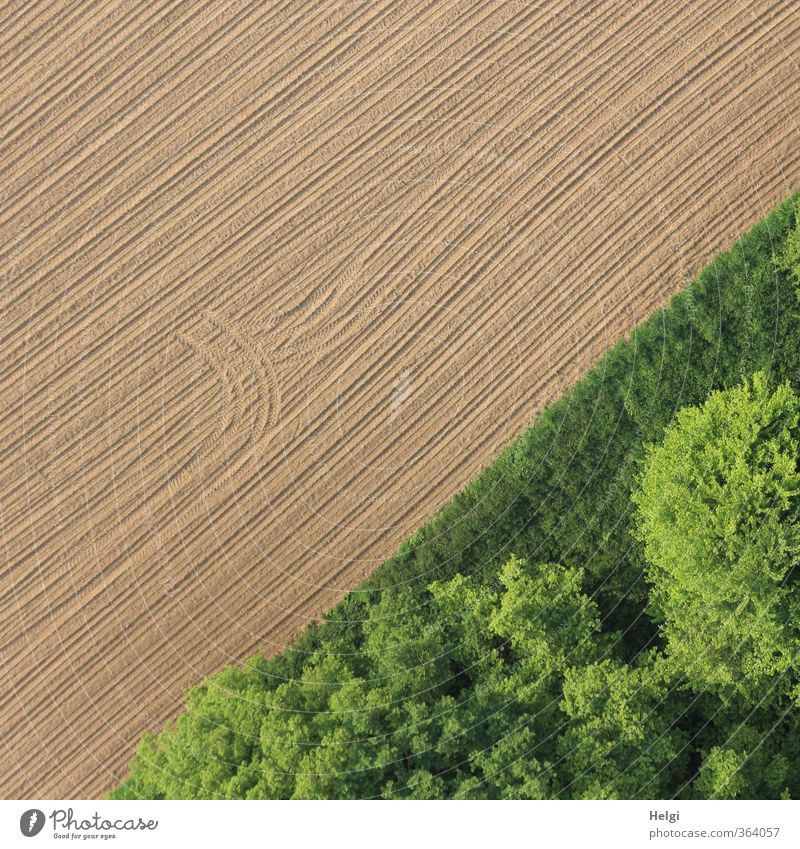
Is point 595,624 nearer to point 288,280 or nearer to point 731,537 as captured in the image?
point 731,537

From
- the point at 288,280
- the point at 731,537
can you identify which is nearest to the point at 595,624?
the point at 731,537

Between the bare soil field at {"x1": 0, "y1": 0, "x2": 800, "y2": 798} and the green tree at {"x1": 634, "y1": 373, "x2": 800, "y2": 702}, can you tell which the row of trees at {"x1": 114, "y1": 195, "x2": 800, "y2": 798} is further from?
the bare soil field at {"x1": 0, "y1": 0, "x2": 800, "y2": 798}

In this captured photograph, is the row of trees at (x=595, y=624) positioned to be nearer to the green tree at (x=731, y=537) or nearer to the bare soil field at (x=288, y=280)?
the green tree at (x=731, y=537)

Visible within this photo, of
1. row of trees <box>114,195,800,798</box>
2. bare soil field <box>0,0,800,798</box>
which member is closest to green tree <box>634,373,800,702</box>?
row of trees <box>114,195,800,798</box>

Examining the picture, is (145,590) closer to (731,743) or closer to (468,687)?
(468,687)
